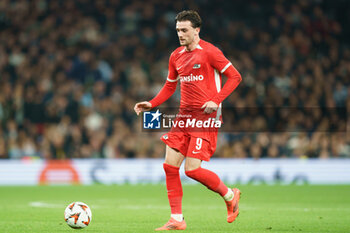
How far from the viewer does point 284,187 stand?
1468cm

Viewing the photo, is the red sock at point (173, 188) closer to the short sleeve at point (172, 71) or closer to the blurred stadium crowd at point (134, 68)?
the short sleeve at point (172, 71)

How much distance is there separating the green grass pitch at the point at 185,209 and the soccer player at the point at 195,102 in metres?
0.42

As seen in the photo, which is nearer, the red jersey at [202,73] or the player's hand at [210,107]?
the player's hand at [210,107]

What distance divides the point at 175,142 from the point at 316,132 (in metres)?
10.5

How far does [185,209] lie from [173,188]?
2833 millimetres

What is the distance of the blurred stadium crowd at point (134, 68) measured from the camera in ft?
53.9

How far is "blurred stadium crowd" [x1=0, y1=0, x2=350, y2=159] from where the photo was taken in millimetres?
16422

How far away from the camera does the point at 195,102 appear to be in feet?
22.4

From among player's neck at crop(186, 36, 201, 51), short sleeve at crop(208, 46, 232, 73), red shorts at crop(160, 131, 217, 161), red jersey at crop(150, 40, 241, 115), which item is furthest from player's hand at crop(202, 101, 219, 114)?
player's neck at crop(186, 36, 201, 51)

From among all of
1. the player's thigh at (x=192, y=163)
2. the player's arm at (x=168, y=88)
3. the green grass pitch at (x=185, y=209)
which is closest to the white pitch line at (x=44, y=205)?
the green grass pitch at (x=185, y=209)

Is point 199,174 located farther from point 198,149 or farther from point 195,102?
point 195,102

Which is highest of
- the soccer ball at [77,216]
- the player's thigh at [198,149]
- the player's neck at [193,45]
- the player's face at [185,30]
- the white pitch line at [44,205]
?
the player's face at [185,30]

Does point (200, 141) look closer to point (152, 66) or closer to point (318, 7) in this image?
point (152, 66)

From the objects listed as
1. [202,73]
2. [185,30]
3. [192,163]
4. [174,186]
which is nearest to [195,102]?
[202,73]
